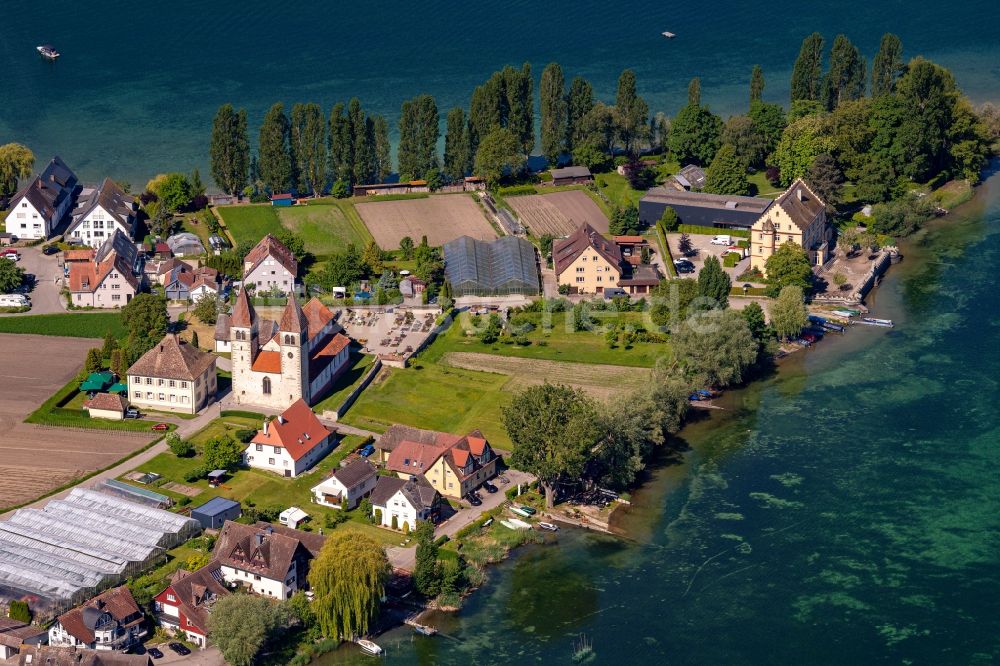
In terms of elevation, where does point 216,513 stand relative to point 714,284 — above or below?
below

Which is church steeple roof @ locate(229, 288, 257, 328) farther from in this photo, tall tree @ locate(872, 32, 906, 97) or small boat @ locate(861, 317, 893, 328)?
tall tree @ locate(872, 32, 906, 97)

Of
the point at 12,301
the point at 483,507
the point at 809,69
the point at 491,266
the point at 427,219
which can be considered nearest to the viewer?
the point at 483,507

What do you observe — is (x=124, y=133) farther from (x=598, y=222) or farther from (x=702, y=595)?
(x=702, y=595)

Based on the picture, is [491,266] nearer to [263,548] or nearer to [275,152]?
[275,152]

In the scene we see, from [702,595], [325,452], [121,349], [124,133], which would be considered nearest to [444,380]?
[325,452]

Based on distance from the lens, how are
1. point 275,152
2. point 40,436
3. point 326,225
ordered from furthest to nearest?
point 275,152, point 326,225, point 40,436

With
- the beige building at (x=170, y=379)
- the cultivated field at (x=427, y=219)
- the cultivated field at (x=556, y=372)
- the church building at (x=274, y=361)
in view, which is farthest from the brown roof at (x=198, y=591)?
the cultivated field at (x=427, y=219)

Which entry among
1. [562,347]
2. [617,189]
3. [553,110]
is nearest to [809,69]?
[617,189]

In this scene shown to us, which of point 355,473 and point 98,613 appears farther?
point 355,473

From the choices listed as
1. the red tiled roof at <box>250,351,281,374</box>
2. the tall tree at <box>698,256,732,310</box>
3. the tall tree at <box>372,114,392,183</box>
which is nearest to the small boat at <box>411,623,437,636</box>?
the red tiled roof at <box>250,351,281,374</box>
